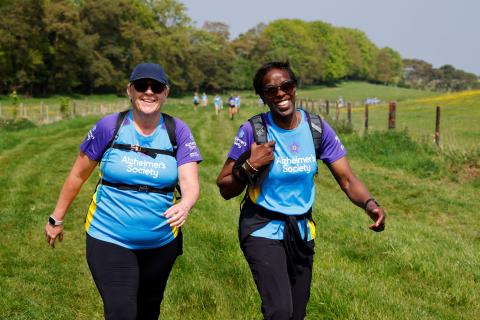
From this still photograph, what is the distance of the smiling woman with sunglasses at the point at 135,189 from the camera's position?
141 inches

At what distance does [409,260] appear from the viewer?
6.17 m

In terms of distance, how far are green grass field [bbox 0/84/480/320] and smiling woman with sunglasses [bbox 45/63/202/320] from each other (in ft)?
4.58

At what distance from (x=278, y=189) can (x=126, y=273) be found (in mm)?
1128

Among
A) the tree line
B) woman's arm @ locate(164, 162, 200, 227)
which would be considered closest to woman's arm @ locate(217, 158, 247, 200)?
woman's arm @ locate(164, 162, 200, 227)

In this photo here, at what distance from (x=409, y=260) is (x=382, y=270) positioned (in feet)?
1.33

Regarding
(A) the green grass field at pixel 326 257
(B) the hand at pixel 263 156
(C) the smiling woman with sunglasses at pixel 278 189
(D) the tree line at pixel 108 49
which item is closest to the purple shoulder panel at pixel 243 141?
(C) the smiling woman with sunglasses at pixel 278 189

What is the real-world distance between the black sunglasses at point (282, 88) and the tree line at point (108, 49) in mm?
38584

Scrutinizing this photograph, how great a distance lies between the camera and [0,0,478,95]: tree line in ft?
209

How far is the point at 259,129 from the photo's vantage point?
3740mm

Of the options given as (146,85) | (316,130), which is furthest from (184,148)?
(316,130)

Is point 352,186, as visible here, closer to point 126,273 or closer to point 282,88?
point 282,88

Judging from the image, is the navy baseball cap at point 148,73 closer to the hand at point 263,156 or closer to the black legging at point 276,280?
the hand at point 263,156

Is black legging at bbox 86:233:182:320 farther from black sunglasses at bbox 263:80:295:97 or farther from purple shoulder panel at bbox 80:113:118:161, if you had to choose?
black sunglasses at bbox 263:80:295:97

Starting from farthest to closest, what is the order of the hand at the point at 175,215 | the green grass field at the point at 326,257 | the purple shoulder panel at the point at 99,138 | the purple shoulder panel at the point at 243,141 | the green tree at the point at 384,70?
1. the green tree at the point at 384,70
2. the green grass field at the point at 326,257
3. the purple shoulder panel at the point at 243,141
4. the purple shoulder panel at the point at 99,138
5. the hand at the point at 175,215
